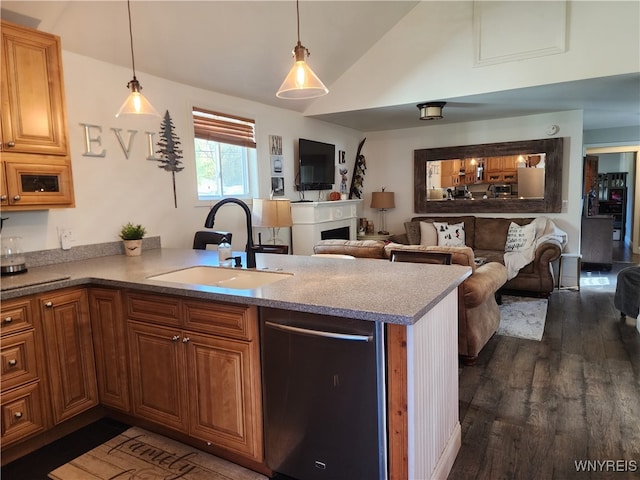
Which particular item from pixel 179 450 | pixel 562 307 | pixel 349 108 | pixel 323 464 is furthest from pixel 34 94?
pixel 562 307

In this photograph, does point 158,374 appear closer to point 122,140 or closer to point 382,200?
point 122,140

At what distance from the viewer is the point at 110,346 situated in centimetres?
244

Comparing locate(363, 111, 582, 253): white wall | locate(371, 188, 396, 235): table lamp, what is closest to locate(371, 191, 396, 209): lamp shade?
locate(371, 188, 396, 235): table lamp

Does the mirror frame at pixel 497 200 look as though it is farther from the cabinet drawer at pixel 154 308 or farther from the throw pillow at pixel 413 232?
the cabinet drawer at pixel 154 308

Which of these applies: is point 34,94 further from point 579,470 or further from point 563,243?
point 563,243

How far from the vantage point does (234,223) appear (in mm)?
4543

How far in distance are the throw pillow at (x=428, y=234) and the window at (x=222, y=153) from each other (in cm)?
292

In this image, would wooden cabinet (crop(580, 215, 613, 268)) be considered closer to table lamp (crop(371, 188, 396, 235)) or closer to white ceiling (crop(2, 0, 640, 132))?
white ceiling (crop(2, 0, 640, 132))

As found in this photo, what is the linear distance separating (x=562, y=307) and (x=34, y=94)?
5.26m

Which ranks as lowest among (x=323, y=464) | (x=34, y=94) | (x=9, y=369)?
(x=323, y=464)

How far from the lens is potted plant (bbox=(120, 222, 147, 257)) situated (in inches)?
126

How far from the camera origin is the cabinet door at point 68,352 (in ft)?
7.51

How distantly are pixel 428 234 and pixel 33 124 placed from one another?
5.14 metres

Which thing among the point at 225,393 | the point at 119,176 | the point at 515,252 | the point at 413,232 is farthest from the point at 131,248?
the point at 515,252
